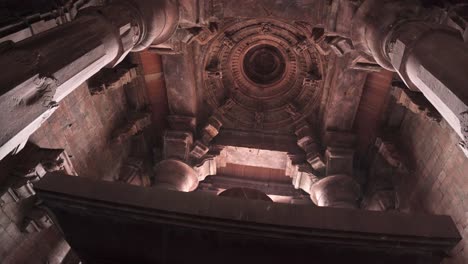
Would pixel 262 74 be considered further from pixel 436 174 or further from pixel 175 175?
pixel 436 174

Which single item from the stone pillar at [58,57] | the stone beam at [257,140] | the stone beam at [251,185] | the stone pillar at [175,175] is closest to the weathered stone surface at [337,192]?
the stone beam at [257,140]

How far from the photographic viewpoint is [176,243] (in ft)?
15.0

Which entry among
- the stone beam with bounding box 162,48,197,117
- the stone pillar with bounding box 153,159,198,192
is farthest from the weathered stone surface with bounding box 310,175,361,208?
the stone beam with bounding box 162,48,197,117

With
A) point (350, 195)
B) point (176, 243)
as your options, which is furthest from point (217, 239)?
point (350, 195)

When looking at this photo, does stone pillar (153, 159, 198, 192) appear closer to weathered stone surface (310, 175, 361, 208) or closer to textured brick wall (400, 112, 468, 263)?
weathered stone surface (310, 175, 361, 208)

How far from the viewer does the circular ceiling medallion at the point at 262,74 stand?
9281 mm

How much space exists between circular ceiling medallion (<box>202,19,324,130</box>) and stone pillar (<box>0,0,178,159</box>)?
11.7 ft

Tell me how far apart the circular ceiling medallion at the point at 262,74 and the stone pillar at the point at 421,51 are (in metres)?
3.36

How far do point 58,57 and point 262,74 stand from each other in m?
6.71

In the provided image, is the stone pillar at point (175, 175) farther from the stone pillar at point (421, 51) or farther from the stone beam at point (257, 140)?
the stone pillar at point (421, 51)

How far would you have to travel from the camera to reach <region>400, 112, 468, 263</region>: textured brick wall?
5.73 metres

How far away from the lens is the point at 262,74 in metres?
10.0

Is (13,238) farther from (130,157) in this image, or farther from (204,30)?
(204,30)

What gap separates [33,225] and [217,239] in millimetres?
3074
